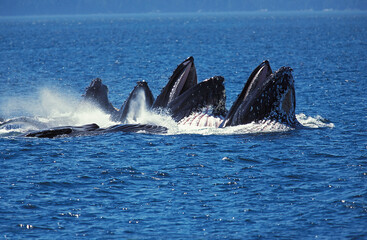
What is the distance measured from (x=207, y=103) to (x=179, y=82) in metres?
1.49

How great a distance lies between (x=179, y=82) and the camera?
24391 millimetres

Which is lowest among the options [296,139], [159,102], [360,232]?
[360,232]

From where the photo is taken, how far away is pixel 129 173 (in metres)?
18.9

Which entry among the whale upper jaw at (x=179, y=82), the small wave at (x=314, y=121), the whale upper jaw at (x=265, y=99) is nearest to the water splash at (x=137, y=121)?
the small wave at (x=314, y=121)

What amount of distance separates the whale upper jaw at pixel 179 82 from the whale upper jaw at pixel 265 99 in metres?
2.23

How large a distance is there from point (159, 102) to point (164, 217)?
10.0 m

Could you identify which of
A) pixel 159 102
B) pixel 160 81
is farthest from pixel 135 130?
pixel 160 81

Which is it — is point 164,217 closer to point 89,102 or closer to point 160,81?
point 89,102

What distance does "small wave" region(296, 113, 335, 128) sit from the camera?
25.8 m

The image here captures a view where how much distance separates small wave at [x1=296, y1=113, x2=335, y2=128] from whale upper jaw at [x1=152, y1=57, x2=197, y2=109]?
209 inches

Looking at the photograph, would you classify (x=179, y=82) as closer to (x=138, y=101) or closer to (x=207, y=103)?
(x=207, y=103)

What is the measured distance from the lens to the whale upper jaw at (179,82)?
24.4m

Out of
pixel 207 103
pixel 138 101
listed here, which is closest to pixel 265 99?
pixel 207 103

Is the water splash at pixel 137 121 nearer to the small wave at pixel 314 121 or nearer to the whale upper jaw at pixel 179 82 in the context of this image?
the small wave at pixel 314 121
